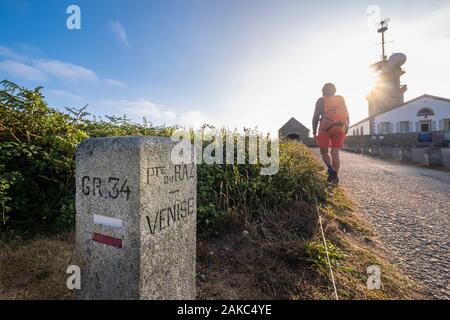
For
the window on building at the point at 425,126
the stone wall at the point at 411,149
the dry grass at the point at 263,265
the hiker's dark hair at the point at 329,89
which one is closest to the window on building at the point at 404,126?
the window on building at the point at 425,126

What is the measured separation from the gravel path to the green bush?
1336mm

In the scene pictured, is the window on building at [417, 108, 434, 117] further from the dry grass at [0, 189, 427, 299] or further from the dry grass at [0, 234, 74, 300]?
the dry grass at [0, 234, 74, 300]

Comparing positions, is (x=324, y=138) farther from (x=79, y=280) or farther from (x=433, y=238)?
(x=79, y=280)

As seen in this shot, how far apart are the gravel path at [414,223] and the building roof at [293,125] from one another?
34.9 metres

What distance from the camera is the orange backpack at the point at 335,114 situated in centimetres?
497

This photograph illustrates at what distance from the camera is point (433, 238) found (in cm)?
286

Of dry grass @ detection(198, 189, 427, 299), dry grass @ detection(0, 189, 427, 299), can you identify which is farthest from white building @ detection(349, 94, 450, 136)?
dry grass @ detection(0, 189, 427, 299)

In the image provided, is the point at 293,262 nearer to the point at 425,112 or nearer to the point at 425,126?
the point at 425,126

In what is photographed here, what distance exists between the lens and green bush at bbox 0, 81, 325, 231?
256 cm

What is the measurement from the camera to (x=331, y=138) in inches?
201

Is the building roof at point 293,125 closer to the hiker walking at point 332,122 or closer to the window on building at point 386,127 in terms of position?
the window on building at point 386,127

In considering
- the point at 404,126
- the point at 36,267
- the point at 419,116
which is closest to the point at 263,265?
the point at 36,267
